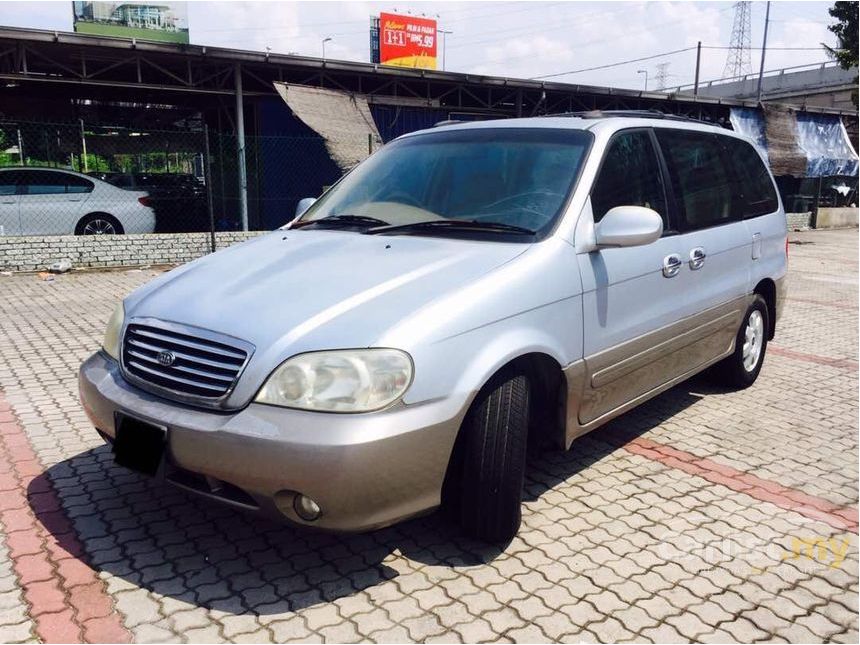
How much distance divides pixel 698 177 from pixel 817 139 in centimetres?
2352

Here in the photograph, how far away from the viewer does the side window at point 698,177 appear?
407 cm

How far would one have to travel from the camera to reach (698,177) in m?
4.32

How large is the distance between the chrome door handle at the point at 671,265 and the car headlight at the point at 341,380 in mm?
1918

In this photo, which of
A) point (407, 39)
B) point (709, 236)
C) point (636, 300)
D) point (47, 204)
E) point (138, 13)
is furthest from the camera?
point (407, 39)

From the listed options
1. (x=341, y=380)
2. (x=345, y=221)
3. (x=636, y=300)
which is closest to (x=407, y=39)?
(x=345, y=221)

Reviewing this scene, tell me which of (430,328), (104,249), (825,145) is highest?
(825,145)

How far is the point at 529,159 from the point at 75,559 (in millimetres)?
2763

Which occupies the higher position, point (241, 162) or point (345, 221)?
point (241, 162)

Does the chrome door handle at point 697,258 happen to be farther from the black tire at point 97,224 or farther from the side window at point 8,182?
the side window at point 8,182

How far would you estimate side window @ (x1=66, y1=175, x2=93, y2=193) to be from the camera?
11.7 meters

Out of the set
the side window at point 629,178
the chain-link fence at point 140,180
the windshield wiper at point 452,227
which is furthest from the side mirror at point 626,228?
the chain-link fence at point 140,180

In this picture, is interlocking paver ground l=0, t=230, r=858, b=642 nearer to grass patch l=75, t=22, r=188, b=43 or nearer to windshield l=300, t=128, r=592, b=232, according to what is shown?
windshield l=300, t=128, r=592, b=232

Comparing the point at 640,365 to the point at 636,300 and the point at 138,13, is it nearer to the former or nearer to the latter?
the point at 636,300

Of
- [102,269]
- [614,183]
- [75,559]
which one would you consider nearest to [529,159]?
[614,183]
